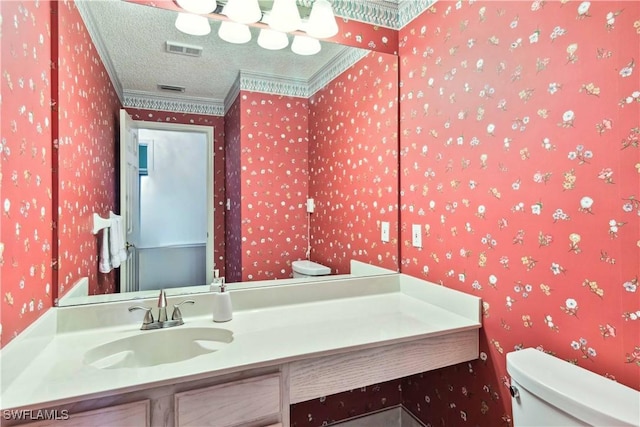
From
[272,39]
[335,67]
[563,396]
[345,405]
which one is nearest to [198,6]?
[272,39]

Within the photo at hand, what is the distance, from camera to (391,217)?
6.04 feet

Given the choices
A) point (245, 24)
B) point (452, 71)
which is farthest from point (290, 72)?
point (452, 71)

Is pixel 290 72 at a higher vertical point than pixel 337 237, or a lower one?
higher

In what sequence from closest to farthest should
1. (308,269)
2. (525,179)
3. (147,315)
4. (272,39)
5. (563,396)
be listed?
(563,396) < (525,179) < (147,315) < (272,39) < (308,269)

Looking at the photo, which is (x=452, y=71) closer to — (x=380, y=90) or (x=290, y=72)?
(x=380, y=90)

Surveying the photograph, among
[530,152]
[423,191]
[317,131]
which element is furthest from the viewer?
[317,131]

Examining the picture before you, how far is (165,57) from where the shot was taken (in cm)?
152

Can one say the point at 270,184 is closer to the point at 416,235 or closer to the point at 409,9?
the point at 416,235

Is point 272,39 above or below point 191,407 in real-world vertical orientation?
above

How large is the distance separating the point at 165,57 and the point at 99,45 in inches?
9.6

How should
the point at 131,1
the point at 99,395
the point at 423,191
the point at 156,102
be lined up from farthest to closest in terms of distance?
the point at 423,191
the point at 156,102
the point at 131,1
the point at 99,395

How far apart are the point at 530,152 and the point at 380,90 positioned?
0.89 meters

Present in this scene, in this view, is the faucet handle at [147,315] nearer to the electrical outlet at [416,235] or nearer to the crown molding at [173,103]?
the crown molding at [173,103]

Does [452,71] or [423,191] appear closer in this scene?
[452,71]
